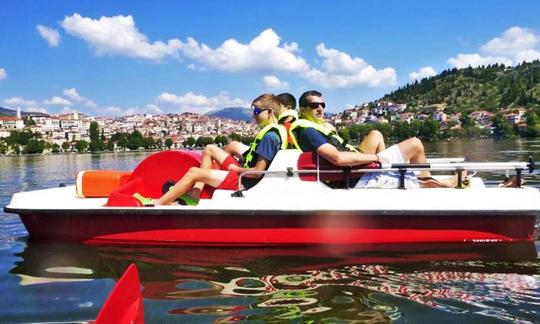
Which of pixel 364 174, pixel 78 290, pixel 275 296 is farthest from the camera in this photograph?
pixel 364 174

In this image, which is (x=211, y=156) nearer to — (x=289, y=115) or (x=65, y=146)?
(x=289, y=115)


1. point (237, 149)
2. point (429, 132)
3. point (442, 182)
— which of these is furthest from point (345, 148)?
point (429, 132)

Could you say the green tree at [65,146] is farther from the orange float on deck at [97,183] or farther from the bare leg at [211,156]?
the bare leg at [211,156]

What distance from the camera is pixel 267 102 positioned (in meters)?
6.86

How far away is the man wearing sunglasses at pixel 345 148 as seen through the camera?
618 centimetres

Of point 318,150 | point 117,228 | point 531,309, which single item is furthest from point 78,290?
point 531,309

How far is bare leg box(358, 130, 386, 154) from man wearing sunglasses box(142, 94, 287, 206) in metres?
1.01

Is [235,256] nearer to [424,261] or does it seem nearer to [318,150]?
[318,150]

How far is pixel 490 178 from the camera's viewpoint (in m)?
14.7

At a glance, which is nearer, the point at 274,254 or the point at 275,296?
the point at 275,296

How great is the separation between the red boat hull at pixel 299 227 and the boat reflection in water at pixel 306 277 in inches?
4.0

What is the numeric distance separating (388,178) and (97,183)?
386 cm

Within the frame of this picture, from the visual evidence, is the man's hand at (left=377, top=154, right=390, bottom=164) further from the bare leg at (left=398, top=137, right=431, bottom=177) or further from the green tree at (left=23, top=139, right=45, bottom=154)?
the green tree at (left=23, top=139, right=45, bottom=154)

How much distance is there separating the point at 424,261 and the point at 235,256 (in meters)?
2.02
